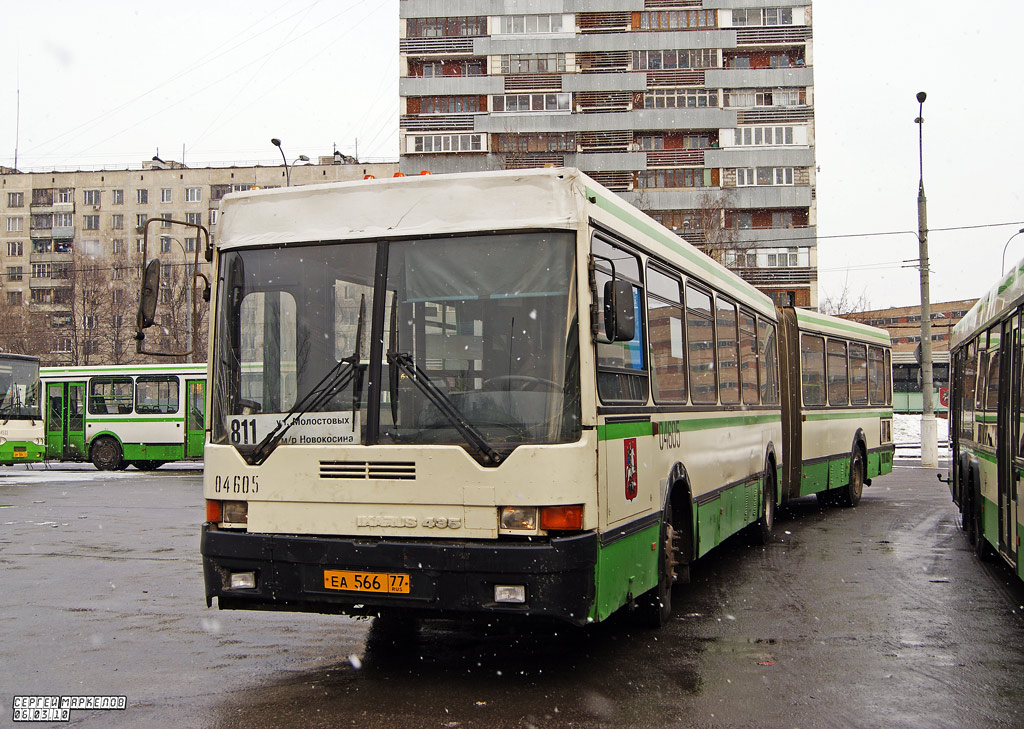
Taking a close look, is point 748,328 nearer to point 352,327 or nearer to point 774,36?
point 352,327

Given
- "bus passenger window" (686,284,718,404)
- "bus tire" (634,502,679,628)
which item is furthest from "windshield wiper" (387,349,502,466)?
"bus passenger window" (686,284,718,404)

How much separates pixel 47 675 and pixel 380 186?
3659 mm

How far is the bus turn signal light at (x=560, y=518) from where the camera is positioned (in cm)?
577

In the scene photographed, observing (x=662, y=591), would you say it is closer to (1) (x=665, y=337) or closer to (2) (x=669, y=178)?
(1) (x=665, y=337)

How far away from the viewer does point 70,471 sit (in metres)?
30.3

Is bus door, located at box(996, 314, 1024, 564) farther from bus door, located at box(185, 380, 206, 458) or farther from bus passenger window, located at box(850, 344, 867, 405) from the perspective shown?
bus door, located at box(185, 380, 206, 458)

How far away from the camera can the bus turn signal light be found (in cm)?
577

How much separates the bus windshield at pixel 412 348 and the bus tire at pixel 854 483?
13.0 metres

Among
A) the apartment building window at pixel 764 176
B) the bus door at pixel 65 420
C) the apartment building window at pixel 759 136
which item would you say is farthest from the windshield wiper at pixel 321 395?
the apartment building window at pixel 759 136

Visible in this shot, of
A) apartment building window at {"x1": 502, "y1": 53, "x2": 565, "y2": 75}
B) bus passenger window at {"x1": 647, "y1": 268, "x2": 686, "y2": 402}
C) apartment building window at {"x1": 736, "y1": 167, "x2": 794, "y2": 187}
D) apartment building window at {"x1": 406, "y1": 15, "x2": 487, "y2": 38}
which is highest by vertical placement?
apartment building window at {"x1": 406, "y1": 15, "x2": 487, "y2": 38}

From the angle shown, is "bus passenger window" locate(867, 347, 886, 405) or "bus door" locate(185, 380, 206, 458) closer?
"bus passenger window" locate(867, 347, 886, 405)

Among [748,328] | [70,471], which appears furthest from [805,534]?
[70,471]

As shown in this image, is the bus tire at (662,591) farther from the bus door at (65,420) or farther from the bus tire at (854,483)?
the bus door at (65,420)
